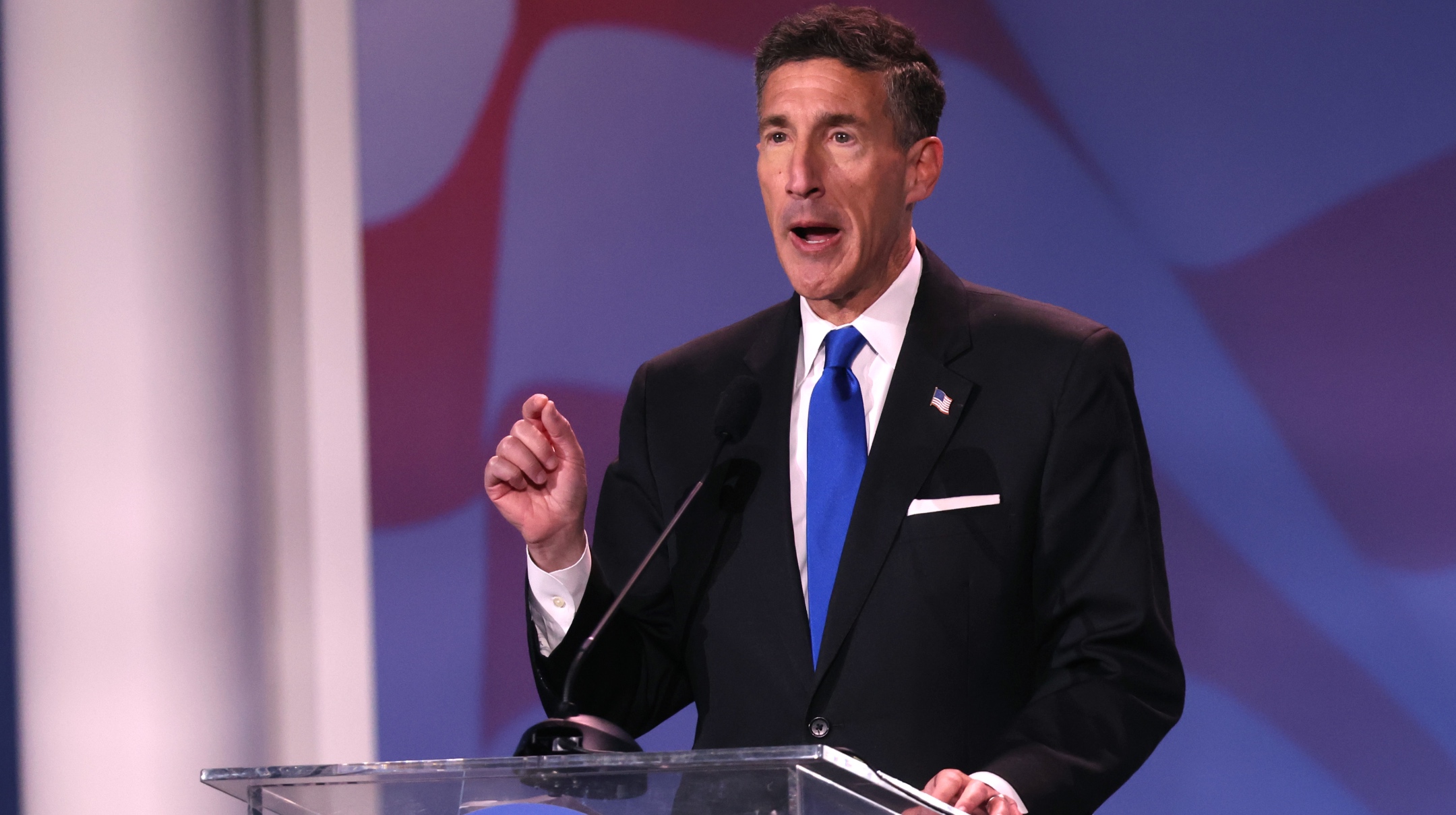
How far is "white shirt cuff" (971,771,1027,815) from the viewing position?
4.16 feet

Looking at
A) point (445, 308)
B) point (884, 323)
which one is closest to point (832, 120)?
point (884, 323)

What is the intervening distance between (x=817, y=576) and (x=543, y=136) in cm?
159

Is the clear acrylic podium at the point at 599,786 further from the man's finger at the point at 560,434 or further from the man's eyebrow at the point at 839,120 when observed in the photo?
the man's eyebrow at the point at 839,120

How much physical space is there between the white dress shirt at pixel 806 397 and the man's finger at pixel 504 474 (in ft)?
0.32

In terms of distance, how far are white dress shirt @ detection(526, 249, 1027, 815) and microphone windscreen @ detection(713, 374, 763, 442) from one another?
0.41ft

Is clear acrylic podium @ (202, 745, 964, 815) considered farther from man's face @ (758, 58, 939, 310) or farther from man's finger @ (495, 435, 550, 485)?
man's face @ (758, 58, 939, 310)

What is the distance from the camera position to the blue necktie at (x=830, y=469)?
158 centimetres

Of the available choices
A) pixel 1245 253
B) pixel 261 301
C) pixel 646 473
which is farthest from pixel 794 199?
pixel 261 301

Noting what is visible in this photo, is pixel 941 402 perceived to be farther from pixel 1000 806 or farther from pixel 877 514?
pixel 1000 806

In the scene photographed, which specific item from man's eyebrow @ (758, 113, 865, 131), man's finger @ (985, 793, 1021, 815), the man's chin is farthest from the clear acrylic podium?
man's eyebrow @ (758, 113, 865, 131)

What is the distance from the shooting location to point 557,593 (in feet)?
5.33

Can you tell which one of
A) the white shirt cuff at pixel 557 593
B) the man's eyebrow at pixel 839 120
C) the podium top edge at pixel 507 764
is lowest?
the podium top edge at pixel 507 764

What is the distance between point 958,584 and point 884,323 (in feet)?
1.13

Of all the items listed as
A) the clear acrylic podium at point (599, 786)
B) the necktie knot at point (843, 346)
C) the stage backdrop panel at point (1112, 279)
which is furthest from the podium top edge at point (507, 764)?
the stage backdrop panel at point (1112, 279)
